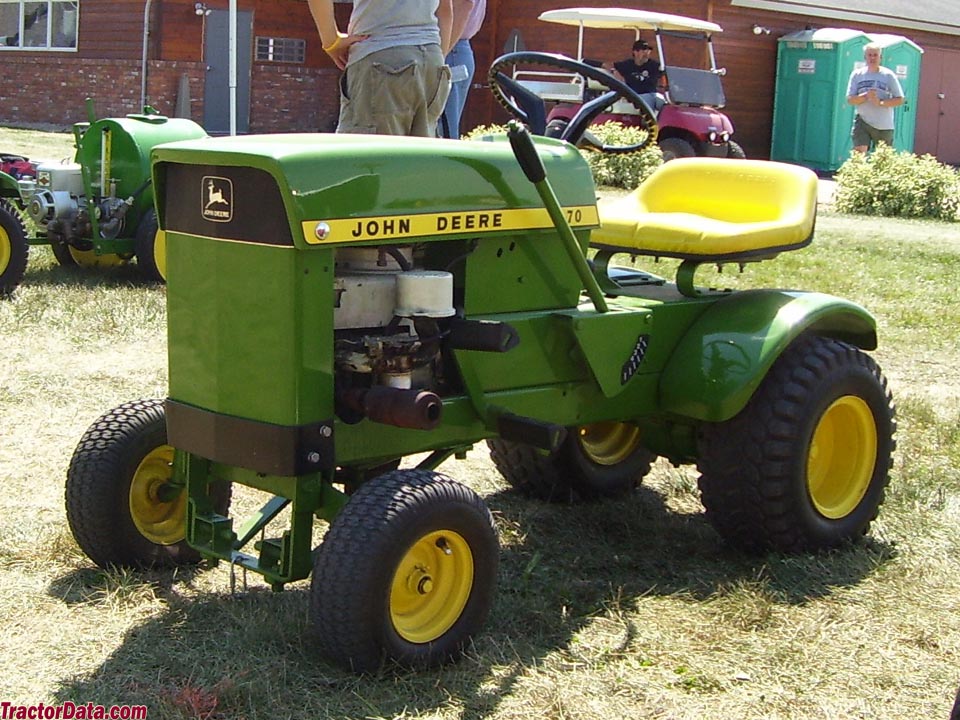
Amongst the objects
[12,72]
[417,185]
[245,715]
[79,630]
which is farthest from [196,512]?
[12,72]

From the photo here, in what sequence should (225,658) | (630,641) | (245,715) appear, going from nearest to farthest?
(245,715), (225,658), (630,641)

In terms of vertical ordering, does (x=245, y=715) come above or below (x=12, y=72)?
below

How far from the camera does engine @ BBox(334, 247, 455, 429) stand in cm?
326

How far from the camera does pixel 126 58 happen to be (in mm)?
23062

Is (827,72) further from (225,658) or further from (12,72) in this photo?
(225,658)

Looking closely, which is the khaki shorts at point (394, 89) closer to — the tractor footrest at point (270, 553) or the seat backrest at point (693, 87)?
the tractor footrest at point (270, 553)

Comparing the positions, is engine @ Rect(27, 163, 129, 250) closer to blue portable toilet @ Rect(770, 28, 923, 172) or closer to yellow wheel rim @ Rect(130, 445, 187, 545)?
yellow wheel rim @ Rect(130, 445, 187, 545)

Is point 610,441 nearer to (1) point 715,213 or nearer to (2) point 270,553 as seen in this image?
(1) point 715,213

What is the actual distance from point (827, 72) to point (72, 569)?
64.1ft

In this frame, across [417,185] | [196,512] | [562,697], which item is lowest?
[562,697]

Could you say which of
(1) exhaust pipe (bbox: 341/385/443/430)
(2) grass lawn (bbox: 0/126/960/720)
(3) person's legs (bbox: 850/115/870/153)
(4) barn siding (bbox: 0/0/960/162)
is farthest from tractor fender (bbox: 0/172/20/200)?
(4) barn siding (bbox: 0/0/960/162)

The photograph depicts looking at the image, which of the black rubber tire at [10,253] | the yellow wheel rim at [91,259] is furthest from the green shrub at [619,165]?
the black rubber tire at [10,253]

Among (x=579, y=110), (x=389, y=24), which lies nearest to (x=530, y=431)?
(x=579, y=110)

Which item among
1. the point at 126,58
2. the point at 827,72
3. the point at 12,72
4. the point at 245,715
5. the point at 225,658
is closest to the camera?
the point at 245,715
